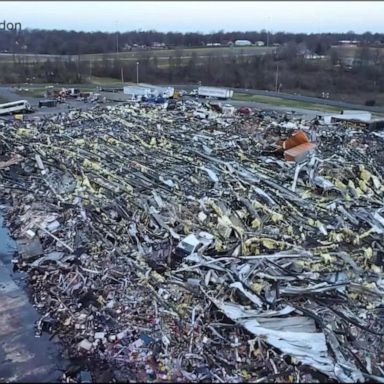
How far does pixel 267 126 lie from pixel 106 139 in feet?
27.6

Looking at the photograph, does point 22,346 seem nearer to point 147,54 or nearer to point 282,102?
point 282,102

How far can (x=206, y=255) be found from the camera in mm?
11438

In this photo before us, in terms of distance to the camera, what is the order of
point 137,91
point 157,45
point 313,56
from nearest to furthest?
1. point 137,91
2. point 313,56
3. point 157,45

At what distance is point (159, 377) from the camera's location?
7.88 metres

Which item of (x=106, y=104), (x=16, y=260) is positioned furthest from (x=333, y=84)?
(x=16, y=260)

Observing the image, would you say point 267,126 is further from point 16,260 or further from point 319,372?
point 319,372

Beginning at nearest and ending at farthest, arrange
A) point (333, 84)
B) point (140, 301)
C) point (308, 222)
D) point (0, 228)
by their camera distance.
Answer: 1. point (140, 301)
2. point (308, 222)
3. point (0, 228)
4. point (333, 84)

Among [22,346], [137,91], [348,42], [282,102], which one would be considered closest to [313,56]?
[348,42]

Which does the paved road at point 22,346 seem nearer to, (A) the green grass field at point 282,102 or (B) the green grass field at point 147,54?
(A) the green grass field at point 282,102

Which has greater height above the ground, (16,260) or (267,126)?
(267,126)

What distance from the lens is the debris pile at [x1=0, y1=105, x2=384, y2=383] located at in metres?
8.45

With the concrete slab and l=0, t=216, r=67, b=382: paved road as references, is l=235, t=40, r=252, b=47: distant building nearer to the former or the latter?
l=0, t=216, r=67, b=382: paved road

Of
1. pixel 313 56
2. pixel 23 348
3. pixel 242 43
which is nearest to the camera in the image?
pixel 23 348

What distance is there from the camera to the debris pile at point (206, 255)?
845cm
